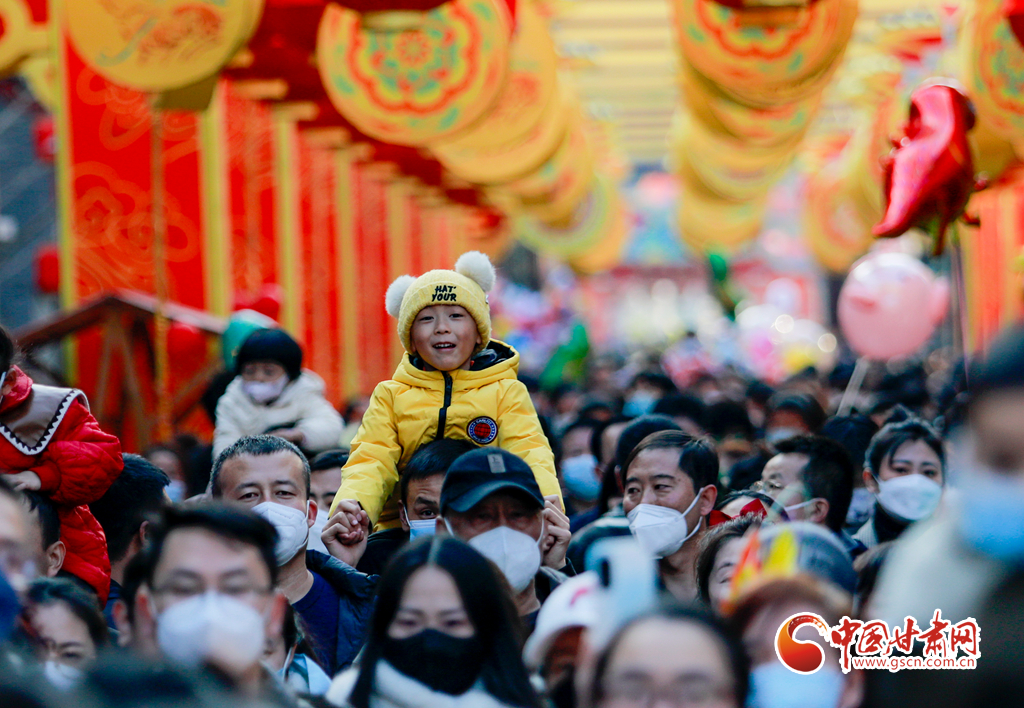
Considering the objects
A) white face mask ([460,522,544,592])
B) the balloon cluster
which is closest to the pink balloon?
white face mask ([460,522,544,592])

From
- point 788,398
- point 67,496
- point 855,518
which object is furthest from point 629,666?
point 788,398

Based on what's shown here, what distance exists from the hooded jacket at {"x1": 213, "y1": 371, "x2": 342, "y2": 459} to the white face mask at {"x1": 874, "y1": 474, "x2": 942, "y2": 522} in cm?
226

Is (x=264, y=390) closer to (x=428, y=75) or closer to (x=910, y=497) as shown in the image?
(x=428, y=75)

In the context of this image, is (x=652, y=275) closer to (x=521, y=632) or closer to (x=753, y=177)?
(x=753, y=177)

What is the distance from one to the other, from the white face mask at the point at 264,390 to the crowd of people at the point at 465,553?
1 cm

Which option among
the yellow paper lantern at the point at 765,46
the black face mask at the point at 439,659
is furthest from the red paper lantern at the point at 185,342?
the black face mask at the point at 439,659

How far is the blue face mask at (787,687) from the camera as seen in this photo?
2.79 metres

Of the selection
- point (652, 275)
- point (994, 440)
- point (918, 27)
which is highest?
point (918, 27)

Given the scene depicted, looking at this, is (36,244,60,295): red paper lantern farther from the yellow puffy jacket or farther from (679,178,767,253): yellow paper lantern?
the yellow puffy jacket

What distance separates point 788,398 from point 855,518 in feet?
6.17

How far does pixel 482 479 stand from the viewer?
386 centimetres

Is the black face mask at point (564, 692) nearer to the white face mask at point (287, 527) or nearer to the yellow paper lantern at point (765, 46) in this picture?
the white face mask at point (287, 527)

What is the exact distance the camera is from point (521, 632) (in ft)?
10.4

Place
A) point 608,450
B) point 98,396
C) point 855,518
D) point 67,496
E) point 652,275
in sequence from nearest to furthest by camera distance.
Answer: point 67,496, point 855,518, point 608,450, point 98,396, point 652,275
